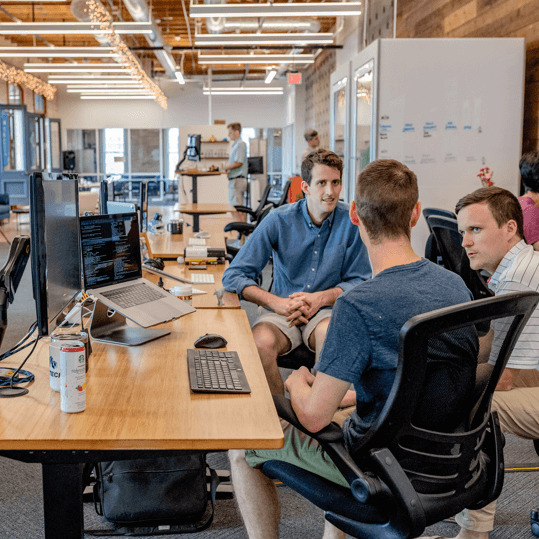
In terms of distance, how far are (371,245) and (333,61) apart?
1158cm

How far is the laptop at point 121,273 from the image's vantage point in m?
1.99

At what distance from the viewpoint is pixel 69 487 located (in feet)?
4.36

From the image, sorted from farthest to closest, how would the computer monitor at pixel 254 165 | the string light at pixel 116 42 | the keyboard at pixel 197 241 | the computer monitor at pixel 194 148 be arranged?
the computer monitor at pixel 254 165 < the string light at pixel 116 42 < the computer monitor at pixel 194 148 < the keyboard at pixel 197 241

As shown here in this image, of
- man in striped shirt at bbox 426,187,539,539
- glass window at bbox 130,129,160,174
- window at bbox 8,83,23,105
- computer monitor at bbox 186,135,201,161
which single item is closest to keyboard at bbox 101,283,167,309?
man in striped shirt at bbox 426,187,539,539

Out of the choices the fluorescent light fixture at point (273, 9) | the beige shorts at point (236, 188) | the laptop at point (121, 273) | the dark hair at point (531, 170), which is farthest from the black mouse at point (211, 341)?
the beige shorts at point (236, 188)

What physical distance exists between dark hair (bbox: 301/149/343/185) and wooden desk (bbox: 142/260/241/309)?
662 millimetres

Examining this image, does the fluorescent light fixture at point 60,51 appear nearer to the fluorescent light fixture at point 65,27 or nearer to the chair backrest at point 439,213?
the fluorescent light fixture at point 65,27

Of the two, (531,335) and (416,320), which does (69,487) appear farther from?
(531,335)

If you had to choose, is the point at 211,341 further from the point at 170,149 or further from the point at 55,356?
the point at 170,149

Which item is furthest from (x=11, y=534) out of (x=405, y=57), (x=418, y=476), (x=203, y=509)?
(x=405, y=57)

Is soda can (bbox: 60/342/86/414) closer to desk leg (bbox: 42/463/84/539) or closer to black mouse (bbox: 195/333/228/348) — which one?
desk leg (bbox: 42/463/84/539)

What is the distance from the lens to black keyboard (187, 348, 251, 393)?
155 cm

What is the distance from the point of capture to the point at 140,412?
4.57 ft

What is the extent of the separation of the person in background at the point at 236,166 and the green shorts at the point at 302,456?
796 cm
